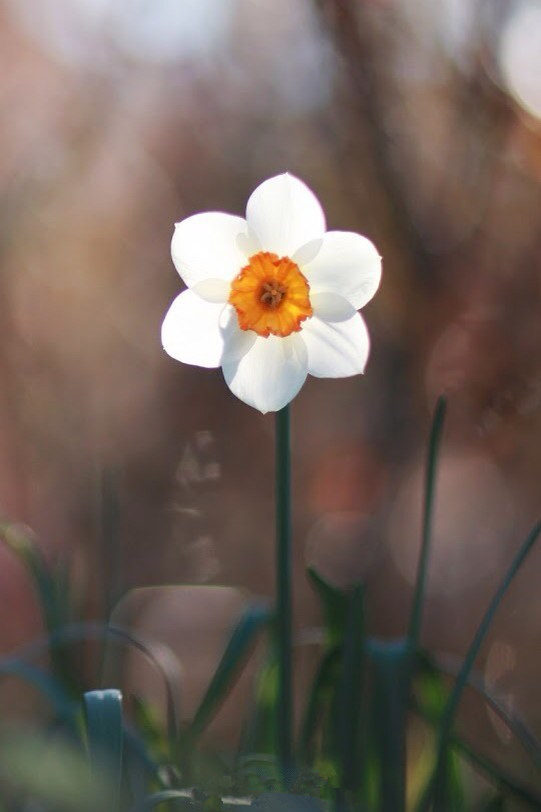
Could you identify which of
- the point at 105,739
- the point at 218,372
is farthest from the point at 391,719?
the point at 218,372

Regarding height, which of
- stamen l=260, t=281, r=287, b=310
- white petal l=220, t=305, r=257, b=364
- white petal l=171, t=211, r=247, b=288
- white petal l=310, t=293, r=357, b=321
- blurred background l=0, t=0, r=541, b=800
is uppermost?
blurred background l=0, t=0, r=541, b=800

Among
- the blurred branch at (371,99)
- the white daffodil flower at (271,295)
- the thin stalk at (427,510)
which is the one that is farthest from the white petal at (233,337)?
the blurred branch at (371,99)

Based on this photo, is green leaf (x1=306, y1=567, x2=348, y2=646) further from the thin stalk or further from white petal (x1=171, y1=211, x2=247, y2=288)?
white petal (x1=171, y1=211, x2=247, y2=288)

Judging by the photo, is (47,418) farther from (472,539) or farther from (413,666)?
(413,666)

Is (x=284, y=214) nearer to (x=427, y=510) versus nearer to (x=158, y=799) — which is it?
(x=427, y=510)

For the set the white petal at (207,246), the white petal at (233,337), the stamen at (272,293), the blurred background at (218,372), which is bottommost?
the white petal at (233,337)

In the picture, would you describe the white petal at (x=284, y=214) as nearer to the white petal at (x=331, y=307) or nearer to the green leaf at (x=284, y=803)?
the white petal at (x=331, y=307)

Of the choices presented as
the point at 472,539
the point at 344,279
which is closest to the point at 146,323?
the point at 472,539

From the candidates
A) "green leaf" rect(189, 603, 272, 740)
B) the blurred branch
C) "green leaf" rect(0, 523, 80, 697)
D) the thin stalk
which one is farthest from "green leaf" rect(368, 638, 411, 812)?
the blurred branch
